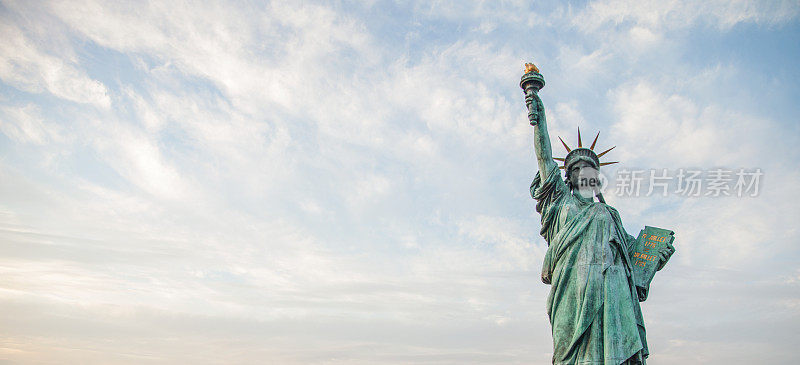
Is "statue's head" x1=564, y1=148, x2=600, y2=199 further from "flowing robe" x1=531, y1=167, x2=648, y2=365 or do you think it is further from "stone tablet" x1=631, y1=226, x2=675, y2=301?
"stone tablet" x1=631, y1=226, x2=675, y2=301

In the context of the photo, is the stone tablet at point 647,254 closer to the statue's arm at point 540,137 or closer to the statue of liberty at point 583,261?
the statue of liberty at point 583,261

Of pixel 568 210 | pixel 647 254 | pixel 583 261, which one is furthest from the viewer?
pixel 647 254

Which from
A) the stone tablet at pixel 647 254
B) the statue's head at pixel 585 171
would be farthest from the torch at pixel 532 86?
the stone tablet at pixel 647 254

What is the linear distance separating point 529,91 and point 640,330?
5048 mm

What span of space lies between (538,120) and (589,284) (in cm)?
347

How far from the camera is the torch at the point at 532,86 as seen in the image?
37.4 feet

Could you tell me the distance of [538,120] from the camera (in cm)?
1141

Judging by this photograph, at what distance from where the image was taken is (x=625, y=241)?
35.3ft

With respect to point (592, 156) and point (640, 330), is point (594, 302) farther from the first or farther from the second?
point (592, 156)

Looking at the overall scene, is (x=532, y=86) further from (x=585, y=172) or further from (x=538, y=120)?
(x=585, y=172)

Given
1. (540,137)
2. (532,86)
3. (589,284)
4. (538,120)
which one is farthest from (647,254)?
(532,86)

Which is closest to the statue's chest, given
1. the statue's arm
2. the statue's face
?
the statue's face

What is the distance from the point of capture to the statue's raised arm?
37.0 ft

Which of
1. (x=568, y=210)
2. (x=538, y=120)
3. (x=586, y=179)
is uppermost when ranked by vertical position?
(x=538, y=120)
